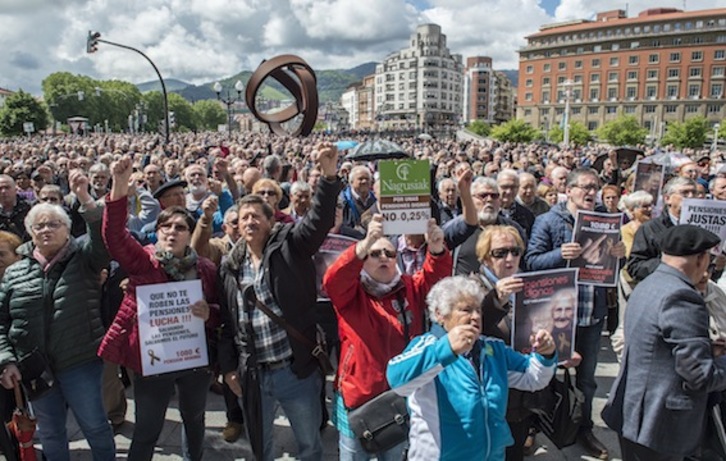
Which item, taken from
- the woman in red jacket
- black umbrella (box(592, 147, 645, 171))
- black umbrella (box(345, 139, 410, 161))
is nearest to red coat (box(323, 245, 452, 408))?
the woman in red jacket

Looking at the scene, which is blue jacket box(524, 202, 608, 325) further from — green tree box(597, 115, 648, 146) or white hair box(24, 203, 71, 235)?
green tree box(597, 115, 648, 146)

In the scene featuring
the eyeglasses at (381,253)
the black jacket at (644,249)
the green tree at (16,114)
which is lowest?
the black jacket at (644,249)

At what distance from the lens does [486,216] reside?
14.3 feet

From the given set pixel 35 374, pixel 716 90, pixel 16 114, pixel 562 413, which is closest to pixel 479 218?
pixel 562 413

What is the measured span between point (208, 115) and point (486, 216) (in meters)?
180

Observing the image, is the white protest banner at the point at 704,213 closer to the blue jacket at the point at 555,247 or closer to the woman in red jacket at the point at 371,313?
the blue jacket at the point at 555,247

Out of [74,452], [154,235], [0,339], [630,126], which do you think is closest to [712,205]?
[154,235]

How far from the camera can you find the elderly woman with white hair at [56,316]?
3277 millimetres

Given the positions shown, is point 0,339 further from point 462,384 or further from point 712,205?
point 712,205

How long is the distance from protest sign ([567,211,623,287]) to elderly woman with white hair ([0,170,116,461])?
3.33m

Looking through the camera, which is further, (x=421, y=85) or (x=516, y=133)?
(x=421, y=85)

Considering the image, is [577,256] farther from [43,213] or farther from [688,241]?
[43,213]

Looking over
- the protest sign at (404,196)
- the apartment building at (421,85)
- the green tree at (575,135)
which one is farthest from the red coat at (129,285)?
the apartment building at (421,85)

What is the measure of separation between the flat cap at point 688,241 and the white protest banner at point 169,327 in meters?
2.73
